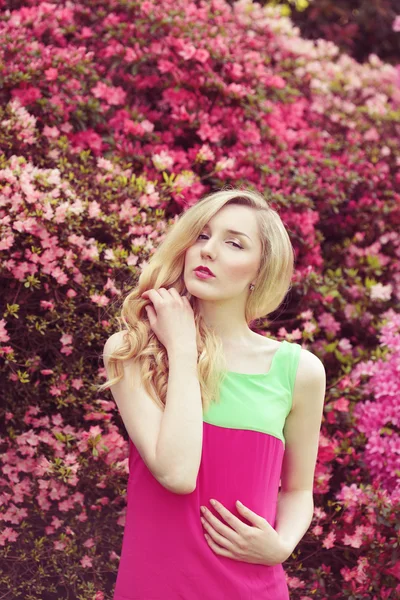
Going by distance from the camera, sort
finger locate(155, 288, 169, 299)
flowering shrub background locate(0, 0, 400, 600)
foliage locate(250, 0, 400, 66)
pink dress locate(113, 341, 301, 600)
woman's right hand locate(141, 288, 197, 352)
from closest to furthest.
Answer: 1. pink dress locate(113, 341, 301, 600)
2. woman's right hand locate(141, 288, 197, 352)
3. finger locate(155, 288, 169, 299)
4. flowering shrub background locate(0, 0, 400, 600)
5. foliage locate(250, 0, 400, 66)

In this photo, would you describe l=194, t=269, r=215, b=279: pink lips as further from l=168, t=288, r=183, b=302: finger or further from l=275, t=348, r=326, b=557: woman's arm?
l=275, t=348, r=326, b=557: woman's arm

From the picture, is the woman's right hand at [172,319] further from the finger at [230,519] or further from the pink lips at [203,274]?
the finger at [230,519]

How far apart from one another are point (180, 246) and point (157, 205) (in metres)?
1.52

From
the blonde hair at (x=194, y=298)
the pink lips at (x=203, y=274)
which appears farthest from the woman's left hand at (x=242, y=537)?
the pink lips at (x=203, y=274)

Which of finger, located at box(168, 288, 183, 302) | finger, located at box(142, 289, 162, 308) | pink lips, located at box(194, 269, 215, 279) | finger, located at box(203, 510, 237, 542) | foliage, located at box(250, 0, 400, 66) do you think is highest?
foliage, located at box(250, 0, 400, 66)

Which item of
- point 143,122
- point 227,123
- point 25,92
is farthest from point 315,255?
point 25,92

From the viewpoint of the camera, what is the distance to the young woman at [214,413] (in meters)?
1.85

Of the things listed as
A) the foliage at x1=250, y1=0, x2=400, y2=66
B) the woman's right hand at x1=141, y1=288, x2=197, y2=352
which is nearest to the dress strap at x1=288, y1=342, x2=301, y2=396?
the woman's right hand at x1=141, y1=288, x2=197, y2=352

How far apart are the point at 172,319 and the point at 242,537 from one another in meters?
0.63

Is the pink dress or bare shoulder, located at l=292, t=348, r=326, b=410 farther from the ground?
bare shoulder, located at l=292, t=348, r=326, b=410

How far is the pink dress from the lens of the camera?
6.06 ft

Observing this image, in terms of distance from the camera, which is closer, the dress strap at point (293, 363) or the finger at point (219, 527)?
the finger at point (219, 527)

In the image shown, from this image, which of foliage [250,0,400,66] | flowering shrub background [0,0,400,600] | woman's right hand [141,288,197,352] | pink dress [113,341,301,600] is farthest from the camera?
foliage [250,0,400,66]

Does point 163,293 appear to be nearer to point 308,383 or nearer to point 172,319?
point 172,319
